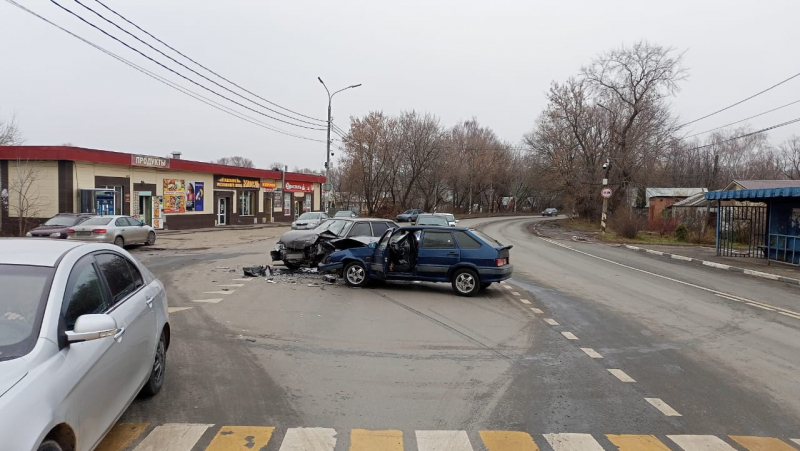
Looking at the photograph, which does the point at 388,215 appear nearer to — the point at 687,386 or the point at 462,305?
the point at 462,305

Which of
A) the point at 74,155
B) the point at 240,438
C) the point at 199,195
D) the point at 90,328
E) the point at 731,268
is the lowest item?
the point at 731,268

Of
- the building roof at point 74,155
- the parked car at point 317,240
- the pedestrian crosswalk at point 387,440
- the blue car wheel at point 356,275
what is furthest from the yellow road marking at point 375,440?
the building roof at point 74,155

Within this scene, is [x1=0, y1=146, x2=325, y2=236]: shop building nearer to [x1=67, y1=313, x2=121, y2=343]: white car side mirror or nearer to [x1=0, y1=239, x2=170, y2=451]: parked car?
[x1=0, y1=239, x2=170, y2=451]: parked car

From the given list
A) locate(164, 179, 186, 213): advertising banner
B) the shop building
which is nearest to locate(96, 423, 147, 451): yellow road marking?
the shop building

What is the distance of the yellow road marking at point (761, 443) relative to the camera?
4.07m

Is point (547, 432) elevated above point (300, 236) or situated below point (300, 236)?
below

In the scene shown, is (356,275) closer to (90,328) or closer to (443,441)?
(443,441)

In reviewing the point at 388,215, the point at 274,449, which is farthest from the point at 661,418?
the point at 388,215

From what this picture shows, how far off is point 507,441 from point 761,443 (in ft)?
6.82

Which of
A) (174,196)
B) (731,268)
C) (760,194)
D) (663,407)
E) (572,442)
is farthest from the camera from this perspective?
(174,196)

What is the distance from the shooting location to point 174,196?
35719 millimetres

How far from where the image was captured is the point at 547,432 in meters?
4.28

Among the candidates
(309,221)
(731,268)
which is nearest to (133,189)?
(309,221)

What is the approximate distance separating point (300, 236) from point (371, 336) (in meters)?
7.35
